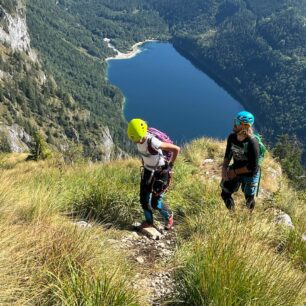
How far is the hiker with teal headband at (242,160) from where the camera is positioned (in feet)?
23.0

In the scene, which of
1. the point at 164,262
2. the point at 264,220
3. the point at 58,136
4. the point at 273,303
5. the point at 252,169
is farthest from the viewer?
the point at 58,136

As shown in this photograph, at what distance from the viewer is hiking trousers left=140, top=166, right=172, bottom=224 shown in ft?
23.5

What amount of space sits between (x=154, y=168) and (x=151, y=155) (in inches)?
9.3

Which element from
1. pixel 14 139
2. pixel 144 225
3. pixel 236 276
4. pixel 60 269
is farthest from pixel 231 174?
pixel 14 139

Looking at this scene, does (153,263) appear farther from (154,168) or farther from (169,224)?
(154,168)

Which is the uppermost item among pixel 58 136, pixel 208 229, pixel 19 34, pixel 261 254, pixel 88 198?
pixel 261 254

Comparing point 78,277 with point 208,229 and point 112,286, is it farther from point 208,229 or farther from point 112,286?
point 208,229

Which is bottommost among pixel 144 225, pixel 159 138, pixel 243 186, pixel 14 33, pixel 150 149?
pixel 14 33

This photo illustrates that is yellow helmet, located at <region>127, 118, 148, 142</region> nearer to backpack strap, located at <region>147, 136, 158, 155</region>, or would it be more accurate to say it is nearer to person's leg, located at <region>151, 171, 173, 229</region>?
backpack strap, located at <region>147, 136, 158, 155</region>

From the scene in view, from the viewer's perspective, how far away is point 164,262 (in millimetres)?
5578

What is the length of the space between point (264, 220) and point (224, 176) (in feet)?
5.15

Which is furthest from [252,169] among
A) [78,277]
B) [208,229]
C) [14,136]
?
[14,136]

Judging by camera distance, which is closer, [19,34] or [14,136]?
[14,136]

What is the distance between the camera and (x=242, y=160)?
290 inches
